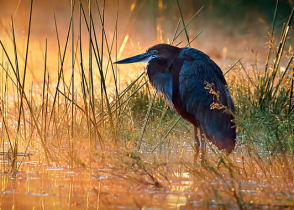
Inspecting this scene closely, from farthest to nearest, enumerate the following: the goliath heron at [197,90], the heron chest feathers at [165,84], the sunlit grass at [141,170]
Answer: the heron chest feathers at [165,84] → the goliath heron at [197,90] → the sunlit grass at [141,170]

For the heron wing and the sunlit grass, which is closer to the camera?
the sunlit grass

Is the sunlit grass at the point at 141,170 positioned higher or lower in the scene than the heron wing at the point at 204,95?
lower

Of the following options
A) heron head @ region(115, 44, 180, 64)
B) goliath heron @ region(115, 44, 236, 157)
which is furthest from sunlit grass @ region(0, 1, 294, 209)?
heron head @ region(115, 44, 180, 64)

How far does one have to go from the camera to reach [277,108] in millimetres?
5332

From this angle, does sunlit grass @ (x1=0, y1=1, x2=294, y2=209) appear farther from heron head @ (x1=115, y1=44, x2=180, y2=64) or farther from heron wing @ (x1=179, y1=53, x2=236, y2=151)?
heron head @ (x1=115, y1=44, x2=180, y2=64)

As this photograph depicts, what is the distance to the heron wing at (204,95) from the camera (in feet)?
16.6

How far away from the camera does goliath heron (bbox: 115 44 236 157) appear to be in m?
5.04

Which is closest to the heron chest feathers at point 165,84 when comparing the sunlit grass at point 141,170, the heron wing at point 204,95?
the heron wing at point 204,95

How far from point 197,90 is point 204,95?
7 centimetres

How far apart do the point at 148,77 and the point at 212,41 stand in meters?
6.44

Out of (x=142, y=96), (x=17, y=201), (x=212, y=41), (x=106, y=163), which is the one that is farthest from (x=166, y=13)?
(x=17, y=201)

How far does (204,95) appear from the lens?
16.8ft

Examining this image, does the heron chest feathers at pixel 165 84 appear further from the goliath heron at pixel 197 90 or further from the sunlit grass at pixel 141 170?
the sunlit grass at pixel 141 170

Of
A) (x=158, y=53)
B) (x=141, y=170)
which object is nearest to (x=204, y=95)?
(x=158, y=53)
